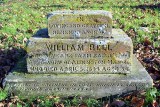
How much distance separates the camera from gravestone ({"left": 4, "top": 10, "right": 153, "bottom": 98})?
5.02 metres

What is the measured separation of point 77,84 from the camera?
5020 mm

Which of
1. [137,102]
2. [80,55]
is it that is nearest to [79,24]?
[80,55]

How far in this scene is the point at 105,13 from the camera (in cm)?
509

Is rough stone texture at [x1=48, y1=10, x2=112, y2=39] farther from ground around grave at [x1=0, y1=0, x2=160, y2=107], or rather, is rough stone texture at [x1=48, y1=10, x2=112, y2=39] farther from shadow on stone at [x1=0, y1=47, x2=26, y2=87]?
shadow on stone at [x1=0, y1=47, x2=26, y2=87]

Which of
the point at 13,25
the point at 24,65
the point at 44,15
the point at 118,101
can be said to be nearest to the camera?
the point at 118,101

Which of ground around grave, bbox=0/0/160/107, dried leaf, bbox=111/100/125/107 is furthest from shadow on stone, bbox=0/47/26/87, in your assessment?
dried leaf, bbox=111/100/125/107

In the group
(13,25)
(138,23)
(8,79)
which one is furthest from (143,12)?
(8,79)

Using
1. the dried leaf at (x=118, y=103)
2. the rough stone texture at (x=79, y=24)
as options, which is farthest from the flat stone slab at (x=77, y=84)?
the rough stone texture at (x=79, y=24)

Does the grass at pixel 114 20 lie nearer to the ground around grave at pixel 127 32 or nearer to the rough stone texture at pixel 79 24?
the ground around grave at pixel 127 32

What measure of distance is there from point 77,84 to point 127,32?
4.17m

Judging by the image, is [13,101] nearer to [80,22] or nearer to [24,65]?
[24,65]

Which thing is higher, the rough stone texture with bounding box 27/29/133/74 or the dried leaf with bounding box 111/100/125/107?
the rough stone texture with bounding box 27/29/133/74

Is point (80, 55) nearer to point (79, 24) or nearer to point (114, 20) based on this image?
point (79, 24)

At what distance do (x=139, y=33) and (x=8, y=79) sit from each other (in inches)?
176
